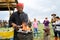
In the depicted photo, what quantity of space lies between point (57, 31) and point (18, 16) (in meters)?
6.18

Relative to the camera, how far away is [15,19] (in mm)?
7797

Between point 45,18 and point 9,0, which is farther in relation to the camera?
point 45,18

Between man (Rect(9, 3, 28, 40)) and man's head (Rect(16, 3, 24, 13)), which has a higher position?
man's head (Rect(16, 3, 24, 13))

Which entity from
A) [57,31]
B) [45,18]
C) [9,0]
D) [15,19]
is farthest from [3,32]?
[45,18]

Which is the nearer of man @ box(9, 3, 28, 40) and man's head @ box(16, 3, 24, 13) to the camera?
man's head @ box(16, 3, 24, 13)

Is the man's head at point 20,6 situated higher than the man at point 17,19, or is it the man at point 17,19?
the man's head at point 20,6

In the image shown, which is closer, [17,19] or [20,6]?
[20,6]

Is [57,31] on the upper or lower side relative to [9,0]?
lower

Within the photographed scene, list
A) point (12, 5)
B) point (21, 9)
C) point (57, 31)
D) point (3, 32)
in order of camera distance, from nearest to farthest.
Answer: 1. point (21, 9)
2. point (3, 32)
3. point (57, 31)
4. point (12, 5)

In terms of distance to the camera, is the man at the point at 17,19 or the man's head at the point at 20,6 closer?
the man's head at the point at 20,6

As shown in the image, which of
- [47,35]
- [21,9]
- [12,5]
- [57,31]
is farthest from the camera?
[12,5]

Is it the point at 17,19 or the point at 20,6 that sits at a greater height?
the point at 20,6

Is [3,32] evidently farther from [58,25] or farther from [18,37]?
[58,25]

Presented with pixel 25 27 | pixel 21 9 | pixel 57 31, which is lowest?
pixel 57 31
